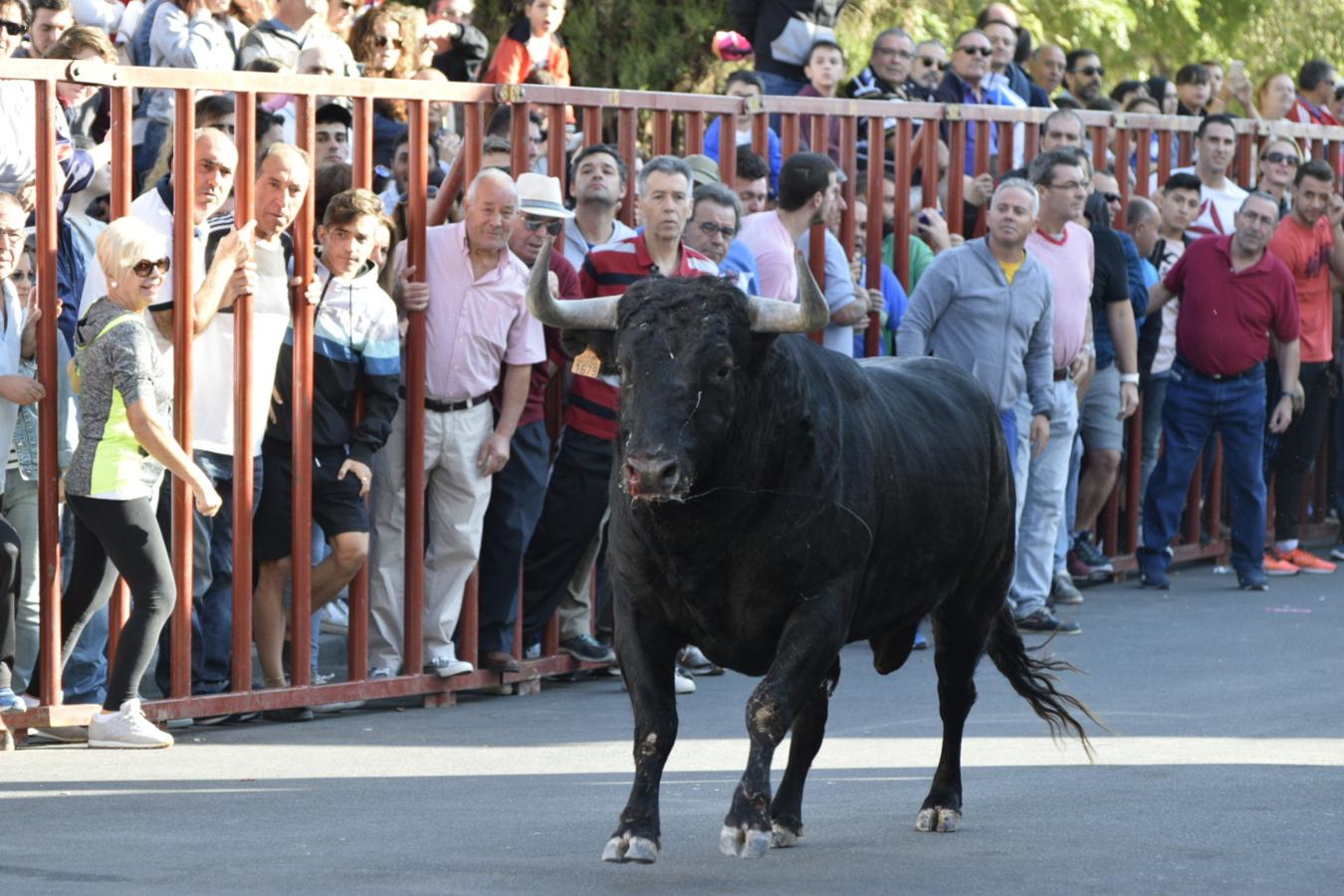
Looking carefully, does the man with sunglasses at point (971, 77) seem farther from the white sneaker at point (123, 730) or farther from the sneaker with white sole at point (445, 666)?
the white sneaker at point (123, 730)

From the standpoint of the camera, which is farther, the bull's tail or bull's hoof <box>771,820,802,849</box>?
the bull's tail

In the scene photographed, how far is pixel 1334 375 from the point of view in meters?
16.5

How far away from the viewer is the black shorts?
10.1m

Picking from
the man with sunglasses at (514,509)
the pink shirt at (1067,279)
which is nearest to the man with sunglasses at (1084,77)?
the pink shirt at (1067,279)

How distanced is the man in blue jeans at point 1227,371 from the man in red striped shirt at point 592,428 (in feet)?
16.2

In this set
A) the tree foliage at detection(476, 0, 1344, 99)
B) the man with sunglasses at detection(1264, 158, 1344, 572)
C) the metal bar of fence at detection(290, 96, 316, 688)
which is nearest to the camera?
the metal bar of fence at detection(290, 96, 316, 688)

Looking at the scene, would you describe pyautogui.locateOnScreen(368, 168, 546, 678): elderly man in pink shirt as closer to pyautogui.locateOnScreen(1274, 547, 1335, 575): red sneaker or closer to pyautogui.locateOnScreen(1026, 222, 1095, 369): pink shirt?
pyautogui.locateOnScreen(1026, 222, 1095, 369): pink shirt

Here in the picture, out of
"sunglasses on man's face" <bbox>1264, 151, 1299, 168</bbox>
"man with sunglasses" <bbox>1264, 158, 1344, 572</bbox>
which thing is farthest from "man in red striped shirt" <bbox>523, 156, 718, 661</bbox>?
"sunglasses on man's face" <bbox>1264, 151, 1299, 168</bbox>

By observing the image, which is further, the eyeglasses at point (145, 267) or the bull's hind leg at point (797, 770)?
the eyeglasses at point (145, 267)

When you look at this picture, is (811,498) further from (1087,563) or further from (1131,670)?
(1087,563)

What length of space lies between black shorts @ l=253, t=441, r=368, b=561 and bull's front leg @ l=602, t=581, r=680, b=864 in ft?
10.7

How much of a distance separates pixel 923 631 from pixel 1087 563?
2.18 m

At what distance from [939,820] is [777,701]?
120cm

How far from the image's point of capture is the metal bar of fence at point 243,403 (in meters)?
9.67
